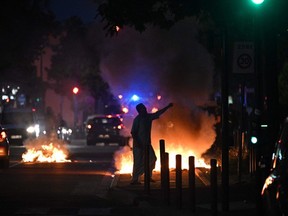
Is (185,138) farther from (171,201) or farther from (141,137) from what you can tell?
(171,201)

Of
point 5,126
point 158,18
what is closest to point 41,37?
point 5,126

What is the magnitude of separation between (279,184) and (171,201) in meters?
A: 6.36

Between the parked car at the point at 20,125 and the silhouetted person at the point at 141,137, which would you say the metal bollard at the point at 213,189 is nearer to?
the silhouetted person at the point at 141,137

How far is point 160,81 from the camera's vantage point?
42.6m

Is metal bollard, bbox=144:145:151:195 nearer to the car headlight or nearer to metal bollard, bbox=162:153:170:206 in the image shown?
metal bollard, bbox=162:153:170:206

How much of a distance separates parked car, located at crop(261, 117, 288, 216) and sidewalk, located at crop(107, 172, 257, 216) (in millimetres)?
2628

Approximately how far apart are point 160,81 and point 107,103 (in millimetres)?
28577

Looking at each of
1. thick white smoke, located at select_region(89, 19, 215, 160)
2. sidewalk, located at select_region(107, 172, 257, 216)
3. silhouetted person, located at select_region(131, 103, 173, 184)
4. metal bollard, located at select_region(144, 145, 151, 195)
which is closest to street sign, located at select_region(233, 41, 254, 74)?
sidewalk, located at select_region(107, 172, 257, 216)

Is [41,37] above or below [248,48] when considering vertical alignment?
above

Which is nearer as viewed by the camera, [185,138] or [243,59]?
[243,59]

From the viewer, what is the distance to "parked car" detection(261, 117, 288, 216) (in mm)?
9891

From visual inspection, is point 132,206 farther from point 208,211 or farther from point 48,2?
point 48,2

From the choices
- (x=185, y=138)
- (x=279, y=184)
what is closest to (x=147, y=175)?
(x=279, y=184)

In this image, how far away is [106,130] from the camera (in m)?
48.2
